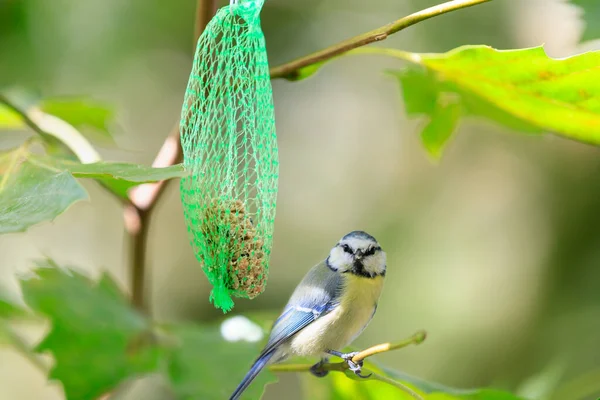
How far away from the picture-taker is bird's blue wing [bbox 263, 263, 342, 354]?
4.99 ft

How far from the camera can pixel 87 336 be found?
123 centimetres

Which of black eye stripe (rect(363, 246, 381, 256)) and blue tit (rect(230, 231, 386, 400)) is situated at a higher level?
black eye stripe (rect(363, 246, 381, 256))

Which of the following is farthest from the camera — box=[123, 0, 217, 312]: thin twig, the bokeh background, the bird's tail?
the bokeh background

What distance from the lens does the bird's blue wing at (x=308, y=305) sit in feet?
4.99

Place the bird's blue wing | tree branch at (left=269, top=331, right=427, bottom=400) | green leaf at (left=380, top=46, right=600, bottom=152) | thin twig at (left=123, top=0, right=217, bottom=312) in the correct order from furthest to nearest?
the bird's blue wing
thin twig at (left=123, top=0, right=217, bottom=312)
green leaf at (left=380, top=46, right=600, bottom=152)
tree branch at (left=269, top=331, right=427, bottom=400)

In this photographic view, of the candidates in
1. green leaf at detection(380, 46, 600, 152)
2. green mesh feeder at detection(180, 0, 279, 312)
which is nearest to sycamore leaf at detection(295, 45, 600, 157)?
green leaf at detection(380, 46, 600, 152)

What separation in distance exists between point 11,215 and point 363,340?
2962 millimetres

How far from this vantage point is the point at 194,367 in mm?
1210

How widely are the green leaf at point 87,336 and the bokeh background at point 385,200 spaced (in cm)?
198

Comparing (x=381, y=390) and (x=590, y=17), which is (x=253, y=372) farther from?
(x=590, y=17)

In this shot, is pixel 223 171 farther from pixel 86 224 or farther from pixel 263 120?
pixel 86 224

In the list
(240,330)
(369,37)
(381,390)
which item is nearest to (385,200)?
(240,330)

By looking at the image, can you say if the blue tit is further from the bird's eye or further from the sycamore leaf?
the sycamore leaf

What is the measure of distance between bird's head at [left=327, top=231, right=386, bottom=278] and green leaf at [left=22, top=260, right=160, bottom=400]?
0.55 metres
